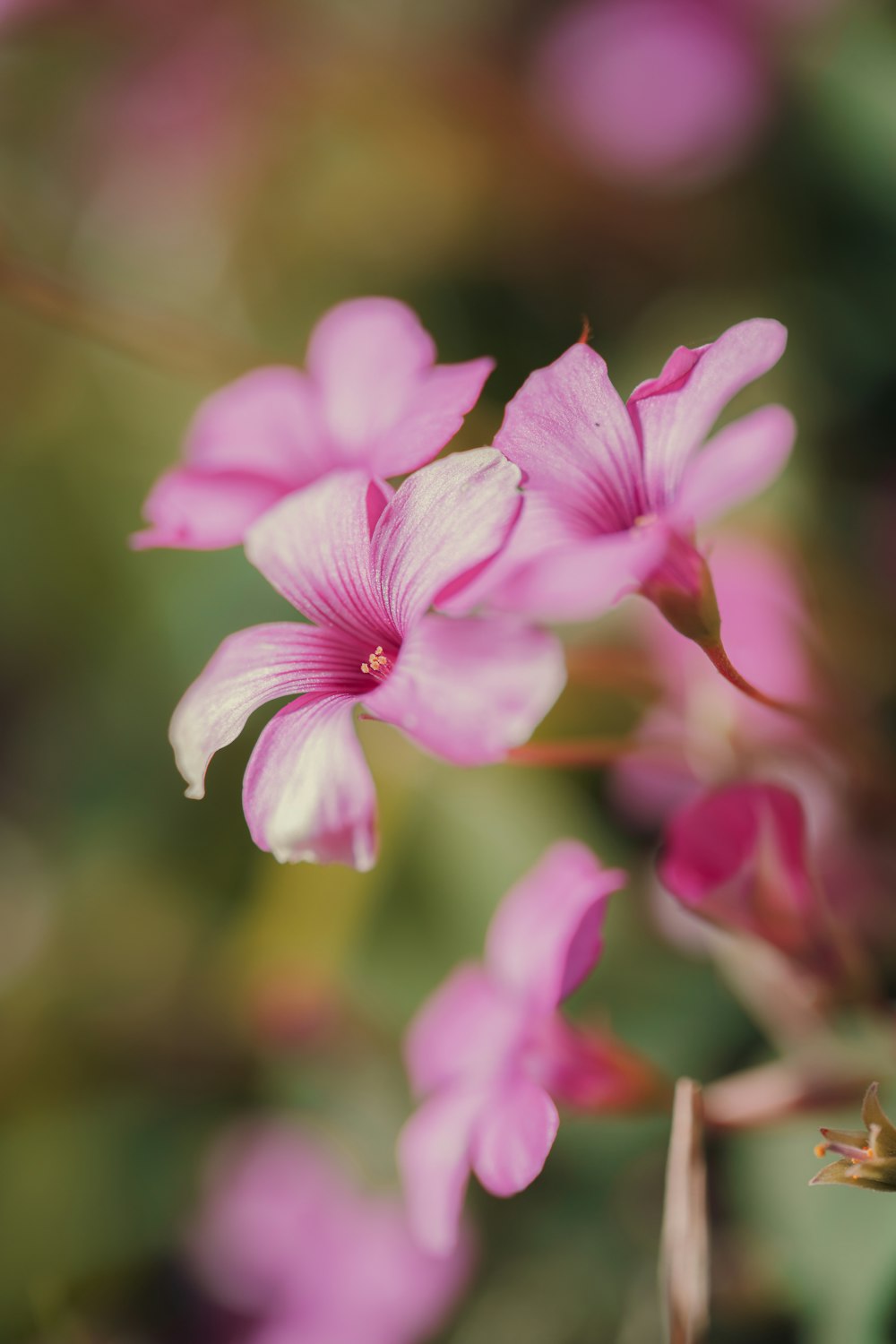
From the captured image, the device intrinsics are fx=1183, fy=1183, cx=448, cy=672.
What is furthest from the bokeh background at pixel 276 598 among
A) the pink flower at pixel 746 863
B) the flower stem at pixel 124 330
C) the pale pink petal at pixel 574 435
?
the pale pink petal at pixel 574 435

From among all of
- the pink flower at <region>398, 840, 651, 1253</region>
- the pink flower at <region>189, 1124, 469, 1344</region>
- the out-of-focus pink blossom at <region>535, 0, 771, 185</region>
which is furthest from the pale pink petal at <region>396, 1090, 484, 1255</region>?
the out-of-focus pink blossom at <region>535, 0, 771, 185</region>

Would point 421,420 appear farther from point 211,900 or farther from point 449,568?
point 211,900

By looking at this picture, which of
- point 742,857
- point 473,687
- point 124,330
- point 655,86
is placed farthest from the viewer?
point 655,86

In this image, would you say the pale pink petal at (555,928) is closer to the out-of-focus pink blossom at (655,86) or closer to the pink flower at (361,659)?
the pink flower at (361,659)

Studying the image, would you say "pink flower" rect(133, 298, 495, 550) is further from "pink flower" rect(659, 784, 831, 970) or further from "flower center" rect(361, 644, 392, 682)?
"pink flower" rect(659, 784, 831, 970)

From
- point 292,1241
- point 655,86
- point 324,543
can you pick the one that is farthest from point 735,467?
point 655,86

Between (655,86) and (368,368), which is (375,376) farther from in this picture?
(655,86)
